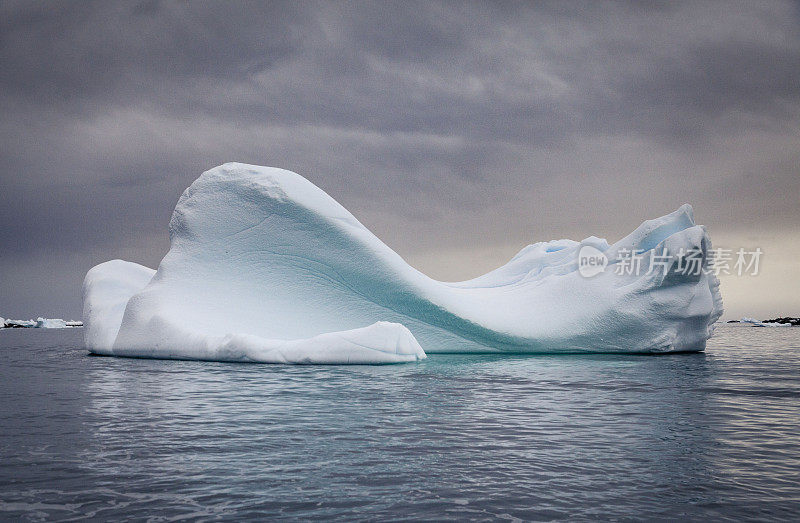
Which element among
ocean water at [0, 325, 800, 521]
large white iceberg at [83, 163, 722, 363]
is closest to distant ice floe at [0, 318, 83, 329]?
large white iceberg at [83, 163, 722, 363]

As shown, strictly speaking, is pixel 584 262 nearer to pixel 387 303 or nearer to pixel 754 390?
pixel 387 303

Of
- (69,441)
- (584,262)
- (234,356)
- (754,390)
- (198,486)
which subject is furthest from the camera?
(584,262)

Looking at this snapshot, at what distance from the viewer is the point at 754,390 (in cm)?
930

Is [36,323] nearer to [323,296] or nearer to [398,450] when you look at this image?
[323,296]

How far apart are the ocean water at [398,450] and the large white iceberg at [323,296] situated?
16.8ft

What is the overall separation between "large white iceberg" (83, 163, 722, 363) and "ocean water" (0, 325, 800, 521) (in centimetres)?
511

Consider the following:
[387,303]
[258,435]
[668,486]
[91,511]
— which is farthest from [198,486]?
[387,303]

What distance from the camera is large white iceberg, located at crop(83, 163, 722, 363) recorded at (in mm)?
14906

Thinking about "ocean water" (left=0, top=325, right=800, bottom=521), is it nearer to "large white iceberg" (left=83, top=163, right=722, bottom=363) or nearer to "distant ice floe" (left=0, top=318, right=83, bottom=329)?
"large white iceberg" (left=83, top=163, right=722, bottom=363)

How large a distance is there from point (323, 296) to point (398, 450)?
1052 cm

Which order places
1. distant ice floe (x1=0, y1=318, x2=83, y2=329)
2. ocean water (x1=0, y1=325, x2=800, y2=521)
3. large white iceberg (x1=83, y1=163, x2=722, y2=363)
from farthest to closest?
distant ice floe (x1=0, y1=318, x2=83, y2=329), large white iceberg (x1=83, y1=163, x2=722, y2=363), ocean water (x1=0, y1=325, x2=800, y2=521)

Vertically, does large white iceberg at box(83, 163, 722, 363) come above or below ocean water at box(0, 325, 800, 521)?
above

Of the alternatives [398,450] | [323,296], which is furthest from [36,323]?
[398,450]

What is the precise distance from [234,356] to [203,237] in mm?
3702
